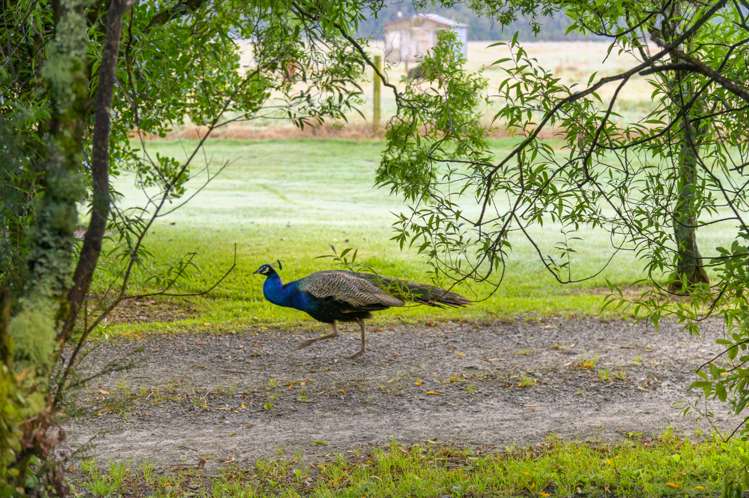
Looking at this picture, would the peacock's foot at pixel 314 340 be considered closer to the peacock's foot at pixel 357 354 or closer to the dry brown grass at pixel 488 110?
the peacock's foot at pixel 357 354

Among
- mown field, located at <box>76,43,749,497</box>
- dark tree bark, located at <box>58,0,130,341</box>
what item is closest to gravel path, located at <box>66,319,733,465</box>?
mown field, located at <box>76,43,749,497</box>

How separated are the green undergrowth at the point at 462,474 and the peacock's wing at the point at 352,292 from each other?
87.7 inches

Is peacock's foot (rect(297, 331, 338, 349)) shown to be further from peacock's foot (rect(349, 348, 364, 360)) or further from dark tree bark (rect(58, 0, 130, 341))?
dark tree bark (rect(58, 0, 130, 341))

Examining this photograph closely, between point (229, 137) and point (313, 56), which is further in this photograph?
point (229, 137)

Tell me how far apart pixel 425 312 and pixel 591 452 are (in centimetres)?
470

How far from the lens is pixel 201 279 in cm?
1200

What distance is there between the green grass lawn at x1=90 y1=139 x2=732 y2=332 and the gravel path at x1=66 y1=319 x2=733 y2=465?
0.78m

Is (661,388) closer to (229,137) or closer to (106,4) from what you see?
(106,4)

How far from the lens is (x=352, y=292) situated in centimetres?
828

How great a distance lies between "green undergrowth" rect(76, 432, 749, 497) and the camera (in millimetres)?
5395

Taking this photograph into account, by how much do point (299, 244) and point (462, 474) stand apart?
9.39 m

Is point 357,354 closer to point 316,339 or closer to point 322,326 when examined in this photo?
point 316,339

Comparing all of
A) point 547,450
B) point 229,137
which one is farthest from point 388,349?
point 229,137

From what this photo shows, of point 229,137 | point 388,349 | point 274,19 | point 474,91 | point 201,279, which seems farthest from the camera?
point 229,137
